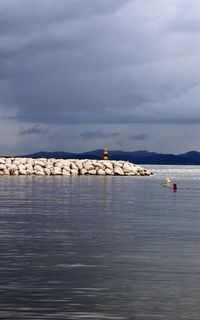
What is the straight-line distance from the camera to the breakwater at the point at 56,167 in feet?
327

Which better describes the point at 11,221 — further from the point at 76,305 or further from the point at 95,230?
the point at 76,305

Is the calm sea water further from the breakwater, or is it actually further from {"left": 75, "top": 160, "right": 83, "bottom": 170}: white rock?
{"left": 75, "top": 160, "right": 83, "bottom": 170}: white rock

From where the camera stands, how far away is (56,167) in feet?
332

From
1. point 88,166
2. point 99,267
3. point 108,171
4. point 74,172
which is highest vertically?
point 88,166

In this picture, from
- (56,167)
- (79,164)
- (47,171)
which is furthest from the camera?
(79,164)

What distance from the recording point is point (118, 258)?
1631 cm

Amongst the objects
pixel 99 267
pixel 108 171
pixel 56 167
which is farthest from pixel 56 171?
pixel 99 267

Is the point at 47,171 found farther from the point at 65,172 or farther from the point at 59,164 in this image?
the point at 65,172

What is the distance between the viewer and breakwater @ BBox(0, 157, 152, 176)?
327ft

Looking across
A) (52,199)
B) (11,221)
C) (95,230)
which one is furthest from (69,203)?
(95,230)

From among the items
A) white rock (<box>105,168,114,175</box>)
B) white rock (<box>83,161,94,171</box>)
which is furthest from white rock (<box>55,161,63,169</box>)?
white rock (<box>105,168,114,175</box>)

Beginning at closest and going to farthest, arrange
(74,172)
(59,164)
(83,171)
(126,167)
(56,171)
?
(56,171)
(59,164)
(74,172)
(83,171)
(126,167)

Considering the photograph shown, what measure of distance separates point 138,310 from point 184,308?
2.36 feet

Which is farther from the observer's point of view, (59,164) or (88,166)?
(88,166)
